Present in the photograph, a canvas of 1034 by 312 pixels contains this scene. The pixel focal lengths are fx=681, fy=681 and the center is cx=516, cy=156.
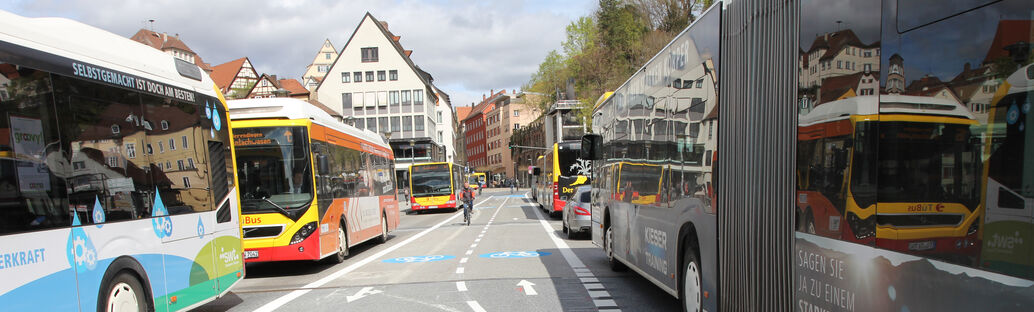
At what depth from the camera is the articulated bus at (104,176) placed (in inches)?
176

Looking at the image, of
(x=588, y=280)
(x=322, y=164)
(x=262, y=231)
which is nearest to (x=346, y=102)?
(x=322, y=164)

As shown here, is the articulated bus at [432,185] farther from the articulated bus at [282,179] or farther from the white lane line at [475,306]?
the white lane line at [475,306]

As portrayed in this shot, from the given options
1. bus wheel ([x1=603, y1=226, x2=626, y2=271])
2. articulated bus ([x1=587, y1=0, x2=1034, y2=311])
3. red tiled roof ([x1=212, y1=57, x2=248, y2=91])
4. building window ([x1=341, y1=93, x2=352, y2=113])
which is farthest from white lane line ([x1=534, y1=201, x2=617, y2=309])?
red tiled roof ([x1=212, y1=57, x2=248, y2=91])

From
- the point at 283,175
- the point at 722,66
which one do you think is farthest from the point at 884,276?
the point at 283,175

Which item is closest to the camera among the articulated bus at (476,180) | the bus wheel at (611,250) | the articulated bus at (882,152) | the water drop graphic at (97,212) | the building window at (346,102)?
the articulated bus at (882,152)

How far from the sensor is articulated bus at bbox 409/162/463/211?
3541 cm

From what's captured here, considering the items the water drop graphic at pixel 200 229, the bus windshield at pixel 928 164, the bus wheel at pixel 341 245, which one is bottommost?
the bus wheel at pixel 341 245

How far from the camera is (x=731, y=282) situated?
15.9 ft

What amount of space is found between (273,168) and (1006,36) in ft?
34.6

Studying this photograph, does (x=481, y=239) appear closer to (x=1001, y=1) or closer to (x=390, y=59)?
(x=1001, y=1)

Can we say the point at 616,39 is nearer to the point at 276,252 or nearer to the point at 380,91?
the point at 380,91

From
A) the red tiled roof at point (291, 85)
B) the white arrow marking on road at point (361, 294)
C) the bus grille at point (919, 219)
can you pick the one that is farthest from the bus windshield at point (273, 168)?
the red tiled roof at point (291, 85)

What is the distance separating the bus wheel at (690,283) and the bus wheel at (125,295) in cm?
467

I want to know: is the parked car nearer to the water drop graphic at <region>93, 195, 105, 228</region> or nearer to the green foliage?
the water drop graphic at <region>93, 195, 105, 228</region>
